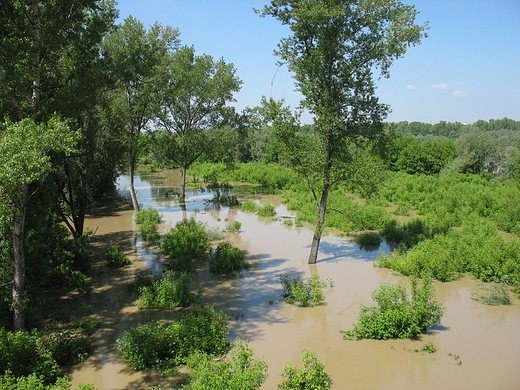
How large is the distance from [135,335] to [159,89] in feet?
59.1

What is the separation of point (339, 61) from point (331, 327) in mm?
8803

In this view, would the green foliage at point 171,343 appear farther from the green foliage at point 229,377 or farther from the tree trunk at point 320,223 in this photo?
the tree trunk at point 320,223

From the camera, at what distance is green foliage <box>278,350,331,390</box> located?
22.5 ft

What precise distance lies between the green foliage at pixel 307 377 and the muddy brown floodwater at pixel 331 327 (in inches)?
15.8

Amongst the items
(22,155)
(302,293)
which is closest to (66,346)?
(22,155)

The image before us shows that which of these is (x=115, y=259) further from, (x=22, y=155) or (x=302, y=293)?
(x=22, y=155)

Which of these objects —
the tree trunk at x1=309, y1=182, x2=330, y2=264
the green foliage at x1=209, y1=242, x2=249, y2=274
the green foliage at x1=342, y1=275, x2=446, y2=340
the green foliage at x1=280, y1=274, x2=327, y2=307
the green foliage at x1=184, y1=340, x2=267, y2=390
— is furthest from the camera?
the tree trunk at x1=309, y1=182, x2=330, y2=264

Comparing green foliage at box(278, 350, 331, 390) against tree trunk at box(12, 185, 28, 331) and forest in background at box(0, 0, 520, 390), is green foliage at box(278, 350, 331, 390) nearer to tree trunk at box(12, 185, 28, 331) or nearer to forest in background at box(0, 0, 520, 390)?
forest in background at box(0, 0, 520, 390)

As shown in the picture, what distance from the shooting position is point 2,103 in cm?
907

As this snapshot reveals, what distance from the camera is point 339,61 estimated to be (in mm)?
13070

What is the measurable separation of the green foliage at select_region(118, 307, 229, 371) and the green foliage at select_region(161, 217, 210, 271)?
5.34 meters

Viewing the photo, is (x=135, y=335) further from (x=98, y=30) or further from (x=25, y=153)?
(x=98, y=30)

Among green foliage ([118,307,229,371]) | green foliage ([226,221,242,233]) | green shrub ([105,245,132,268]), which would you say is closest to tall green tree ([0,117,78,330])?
green foliage ([118,307,229,371])

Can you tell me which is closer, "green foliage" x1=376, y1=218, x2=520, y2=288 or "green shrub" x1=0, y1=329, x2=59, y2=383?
"green shrub" x1=0, y1=329, x2=59, y2=383
